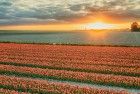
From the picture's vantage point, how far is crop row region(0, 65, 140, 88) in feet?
74.5

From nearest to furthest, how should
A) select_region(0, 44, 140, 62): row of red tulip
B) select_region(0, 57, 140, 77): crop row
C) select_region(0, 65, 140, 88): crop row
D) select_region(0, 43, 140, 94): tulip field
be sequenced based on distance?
select_region(0, 43, 140, 94): tulip field, select_region(0, 65, 140, 88): crop row, select_region(0, 57, 140, 77): crop row, select_region(0, 44, 140, 62): row of red tulip

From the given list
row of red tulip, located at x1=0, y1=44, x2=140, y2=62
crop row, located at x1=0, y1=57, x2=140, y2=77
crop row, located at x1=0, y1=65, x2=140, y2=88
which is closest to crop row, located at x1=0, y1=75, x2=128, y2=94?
crop row, located at x1=0, y1=65, x2=140, y2=88

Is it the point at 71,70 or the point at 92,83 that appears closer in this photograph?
the point at 92,83

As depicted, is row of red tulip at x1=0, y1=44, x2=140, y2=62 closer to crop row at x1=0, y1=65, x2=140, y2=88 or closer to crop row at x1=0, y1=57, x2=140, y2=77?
crop row at x1=0, y1=57, x2=140, y2=77

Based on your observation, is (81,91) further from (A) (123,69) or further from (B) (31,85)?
(A) (123,69)

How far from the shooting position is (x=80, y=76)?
24344 millimetres

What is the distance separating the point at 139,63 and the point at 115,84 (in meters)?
8.96

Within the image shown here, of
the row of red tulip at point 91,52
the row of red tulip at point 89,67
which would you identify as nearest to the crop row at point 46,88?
the row of red tulip at point 89,67

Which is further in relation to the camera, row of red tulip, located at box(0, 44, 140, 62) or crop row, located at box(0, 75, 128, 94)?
row of red tulip, located at box(0, 44, 140, 62)

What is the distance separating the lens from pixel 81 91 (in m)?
19.4

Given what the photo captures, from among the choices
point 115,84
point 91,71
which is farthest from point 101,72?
point 115,84

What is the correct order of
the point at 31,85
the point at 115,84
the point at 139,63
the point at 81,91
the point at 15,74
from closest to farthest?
1. the point at 81,91
2. the point at 31,85
3. the point at 115,84
4. the point at 15,74
5. the point at 139,63

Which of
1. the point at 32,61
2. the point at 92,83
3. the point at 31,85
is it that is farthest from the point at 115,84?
the point at 32,61

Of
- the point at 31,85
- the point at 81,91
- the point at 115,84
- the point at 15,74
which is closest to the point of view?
the point at 81,91
